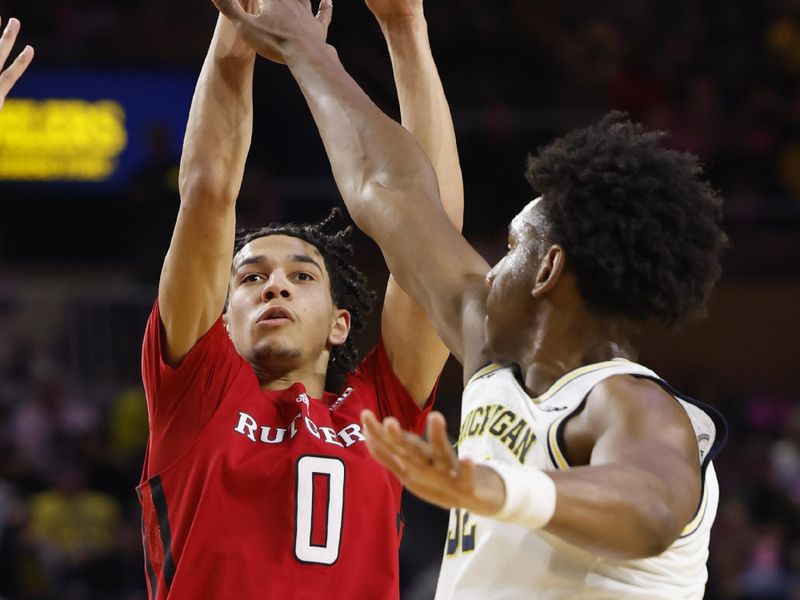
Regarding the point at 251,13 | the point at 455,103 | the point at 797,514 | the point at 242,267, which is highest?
the point at 455,103

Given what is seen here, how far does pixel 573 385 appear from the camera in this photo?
8.40ft

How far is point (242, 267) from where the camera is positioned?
12.7 feet

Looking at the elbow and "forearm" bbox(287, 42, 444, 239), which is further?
the elbow

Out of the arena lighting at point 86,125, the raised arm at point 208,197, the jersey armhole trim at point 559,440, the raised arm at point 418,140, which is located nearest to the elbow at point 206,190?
the raised arm at point 208,197

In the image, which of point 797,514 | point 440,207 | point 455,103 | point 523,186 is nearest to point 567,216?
point 440,207

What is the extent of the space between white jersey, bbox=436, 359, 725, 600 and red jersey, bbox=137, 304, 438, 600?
0.78 metres

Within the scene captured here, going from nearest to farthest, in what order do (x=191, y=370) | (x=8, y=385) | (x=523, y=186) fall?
1. (x=191, y=370)
2. (x=8, y=385)
3. (x=523, y=186)

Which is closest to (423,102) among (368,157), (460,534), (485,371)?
(368,157)

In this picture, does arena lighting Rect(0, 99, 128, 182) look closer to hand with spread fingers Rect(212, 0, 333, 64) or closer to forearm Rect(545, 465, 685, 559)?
hand with spread fingers Rect(212, 0, 333, 64)

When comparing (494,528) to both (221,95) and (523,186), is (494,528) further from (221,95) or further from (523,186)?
(523,186)

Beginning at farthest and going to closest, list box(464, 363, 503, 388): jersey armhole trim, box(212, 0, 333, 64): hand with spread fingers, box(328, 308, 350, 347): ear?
box(328, 308, 350, 347): ear, box(212, 0, 333, 64): hand with spread fingers, box(464, 363, 503, 388): jersey armhole trim

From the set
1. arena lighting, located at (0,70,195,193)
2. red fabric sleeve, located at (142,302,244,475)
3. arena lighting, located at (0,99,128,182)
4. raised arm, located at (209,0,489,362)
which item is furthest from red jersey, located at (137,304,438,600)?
arena lighting, located at (0,99,128,182)

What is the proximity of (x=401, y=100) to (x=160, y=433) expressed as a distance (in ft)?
3.84

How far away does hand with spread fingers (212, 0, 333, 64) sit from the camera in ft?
10.8
